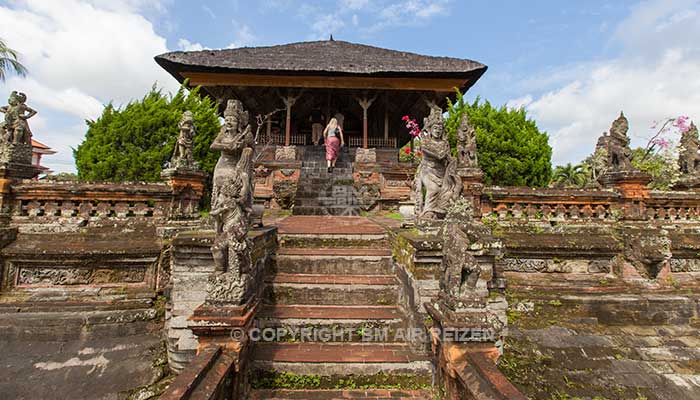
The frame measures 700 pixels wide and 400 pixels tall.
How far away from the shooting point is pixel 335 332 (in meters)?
3.53

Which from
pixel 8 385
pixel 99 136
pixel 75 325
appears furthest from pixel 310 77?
pixel 8 385

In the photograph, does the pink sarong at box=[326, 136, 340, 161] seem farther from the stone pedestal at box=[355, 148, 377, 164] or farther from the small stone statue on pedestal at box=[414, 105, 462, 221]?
the small stone statue on pedestal at box=[414, 105, 462, 221]

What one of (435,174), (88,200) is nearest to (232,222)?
(435,174)

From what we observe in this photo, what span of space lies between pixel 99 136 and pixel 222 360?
8478mm

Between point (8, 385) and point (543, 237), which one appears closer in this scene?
point (8, 385)

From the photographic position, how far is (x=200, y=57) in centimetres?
1370

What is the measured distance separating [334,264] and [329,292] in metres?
0.50

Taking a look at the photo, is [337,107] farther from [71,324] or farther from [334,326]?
[334,326]

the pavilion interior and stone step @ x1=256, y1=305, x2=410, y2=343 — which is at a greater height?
the pavilion interior

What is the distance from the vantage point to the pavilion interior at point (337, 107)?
596 inches

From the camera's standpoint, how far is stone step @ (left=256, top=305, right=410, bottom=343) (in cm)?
352

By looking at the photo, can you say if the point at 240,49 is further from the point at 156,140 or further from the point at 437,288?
the point at 437,288

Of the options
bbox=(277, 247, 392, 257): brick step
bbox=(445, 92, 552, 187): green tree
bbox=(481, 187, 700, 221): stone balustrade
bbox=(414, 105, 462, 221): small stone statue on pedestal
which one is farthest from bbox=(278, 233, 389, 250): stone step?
bbox=(445, 92, 552, 187): green tree

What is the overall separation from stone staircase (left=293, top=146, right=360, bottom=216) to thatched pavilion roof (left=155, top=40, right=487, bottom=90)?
4.50 meters
